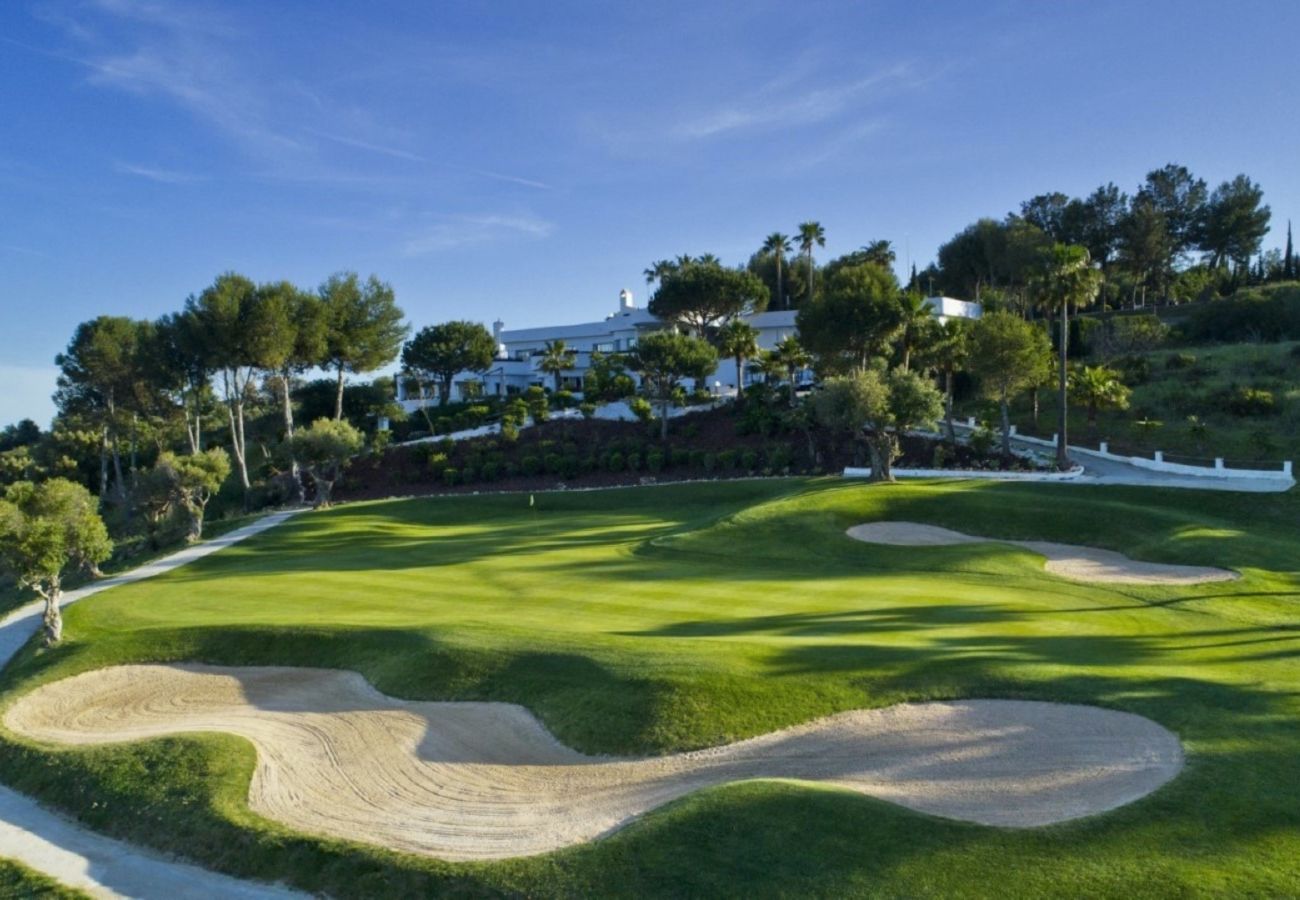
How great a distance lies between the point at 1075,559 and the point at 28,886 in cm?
2780

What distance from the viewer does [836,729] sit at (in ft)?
43.9

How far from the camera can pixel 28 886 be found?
11898 mm

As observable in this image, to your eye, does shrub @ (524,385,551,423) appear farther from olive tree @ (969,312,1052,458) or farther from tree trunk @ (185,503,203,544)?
olive tree @ (969,312,1052,458)

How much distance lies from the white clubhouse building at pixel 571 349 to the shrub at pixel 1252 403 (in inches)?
1191

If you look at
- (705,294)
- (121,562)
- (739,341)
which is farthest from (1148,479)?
(121,562)

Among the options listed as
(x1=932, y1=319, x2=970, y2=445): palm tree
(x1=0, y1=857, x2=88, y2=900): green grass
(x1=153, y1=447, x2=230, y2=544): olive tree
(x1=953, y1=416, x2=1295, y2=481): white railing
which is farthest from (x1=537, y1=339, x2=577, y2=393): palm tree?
(x1=0, y1=857, x2=88, y2=900): green grass

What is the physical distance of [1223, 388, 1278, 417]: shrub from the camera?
5072cm

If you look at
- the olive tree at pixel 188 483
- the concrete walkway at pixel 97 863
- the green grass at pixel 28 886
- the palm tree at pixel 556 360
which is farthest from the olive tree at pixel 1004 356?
the green grass at pixel 28 886

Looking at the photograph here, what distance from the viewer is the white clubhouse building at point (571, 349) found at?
283ft

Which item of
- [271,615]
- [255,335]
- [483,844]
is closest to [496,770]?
[483,844]

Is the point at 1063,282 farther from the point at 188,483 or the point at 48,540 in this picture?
the point at 188,483

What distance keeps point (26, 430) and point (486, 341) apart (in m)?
56.3

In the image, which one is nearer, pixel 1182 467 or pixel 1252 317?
pixel 1182 467

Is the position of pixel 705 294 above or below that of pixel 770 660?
above
